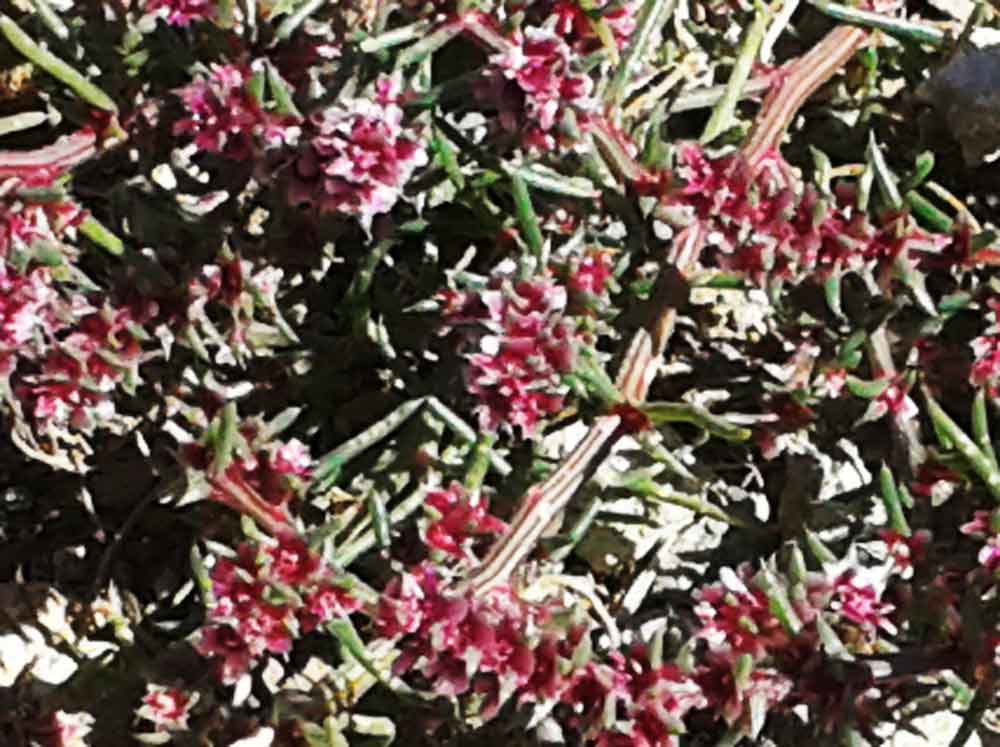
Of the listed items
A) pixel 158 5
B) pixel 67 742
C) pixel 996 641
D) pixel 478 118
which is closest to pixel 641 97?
pixel 478 118

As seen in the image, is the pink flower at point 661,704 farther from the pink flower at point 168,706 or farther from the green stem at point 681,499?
the pink flower at point 168,706

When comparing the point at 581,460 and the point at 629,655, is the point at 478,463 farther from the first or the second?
the point at 629,655

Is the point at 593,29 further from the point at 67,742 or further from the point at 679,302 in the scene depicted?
the point at 67,742

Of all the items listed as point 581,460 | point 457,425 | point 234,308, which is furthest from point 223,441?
point 581,460

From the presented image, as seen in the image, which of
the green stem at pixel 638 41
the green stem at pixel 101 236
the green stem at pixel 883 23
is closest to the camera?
the green stem at pixel 101 236

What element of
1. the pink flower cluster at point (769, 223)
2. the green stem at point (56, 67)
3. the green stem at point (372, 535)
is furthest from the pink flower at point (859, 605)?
the green stem at point (56, 67)
